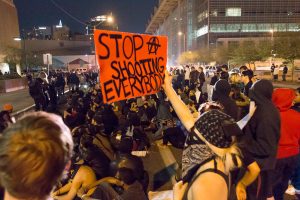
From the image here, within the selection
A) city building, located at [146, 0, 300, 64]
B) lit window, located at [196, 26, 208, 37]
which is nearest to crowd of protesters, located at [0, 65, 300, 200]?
city building, located at [146, 0, 300, 64]

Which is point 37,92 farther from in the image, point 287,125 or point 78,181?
point 287,125

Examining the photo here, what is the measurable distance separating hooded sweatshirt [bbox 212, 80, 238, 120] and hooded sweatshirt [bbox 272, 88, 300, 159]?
2.59ft

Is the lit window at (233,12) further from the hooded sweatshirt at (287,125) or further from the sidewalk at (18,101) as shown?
the hooded sweatshirt at (287,125)

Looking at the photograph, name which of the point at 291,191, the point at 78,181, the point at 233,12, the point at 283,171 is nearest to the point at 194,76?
the point at 291,191

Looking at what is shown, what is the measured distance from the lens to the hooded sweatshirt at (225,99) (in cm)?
479

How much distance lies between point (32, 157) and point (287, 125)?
346 centimetres

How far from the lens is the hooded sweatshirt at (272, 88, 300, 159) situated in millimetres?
4039

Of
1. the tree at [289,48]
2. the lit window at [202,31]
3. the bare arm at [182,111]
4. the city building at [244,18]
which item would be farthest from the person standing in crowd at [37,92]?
the lit window at [202,31]

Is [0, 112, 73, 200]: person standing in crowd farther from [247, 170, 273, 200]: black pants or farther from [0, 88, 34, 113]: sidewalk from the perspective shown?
[0, 88, 34, 113]: sidewalk

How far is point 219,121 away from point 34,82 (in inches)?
491

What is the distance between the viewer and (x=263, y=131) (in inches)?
140

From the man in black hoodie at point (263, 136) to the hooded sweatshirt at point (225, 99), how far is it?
1056mm

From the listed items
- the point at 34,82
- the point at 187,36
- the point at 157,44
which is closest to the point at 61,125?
the point at 157,44

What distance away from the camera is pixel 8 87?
90.5ft
